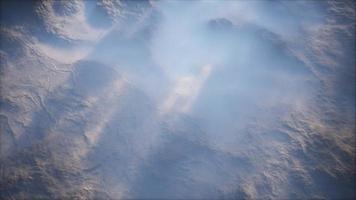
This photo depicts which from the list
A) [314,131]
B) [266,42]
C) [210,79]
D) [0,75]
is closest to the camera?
[314,131]

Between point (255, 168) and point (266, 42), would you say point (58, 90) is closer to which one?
point (255, 168)

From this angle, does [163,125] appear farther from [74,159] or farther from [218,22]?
[218,22]

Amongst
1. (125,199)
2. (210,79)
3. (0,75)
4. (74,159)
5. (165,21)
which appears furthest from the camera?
(165,21)

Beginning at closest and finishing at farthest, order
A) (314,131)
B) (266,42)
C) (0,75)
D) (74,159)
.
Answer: (74,159) < (314,131) < (0,75) < (266,42)

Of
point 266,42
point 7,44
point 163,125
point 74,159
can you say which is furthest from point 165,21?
point 74,159

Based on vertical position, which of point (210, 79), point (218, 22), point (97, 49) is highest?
point (218, 22)

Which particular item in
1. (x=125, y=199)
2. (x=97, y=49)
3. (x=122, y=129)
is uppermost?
(x=97, y=49)

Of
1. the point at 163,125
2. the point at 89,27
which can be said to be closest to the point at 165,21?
the point at 89,27

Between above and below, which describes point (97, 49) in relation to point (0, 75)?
above

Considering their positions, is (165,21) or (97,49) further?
(165,21)
